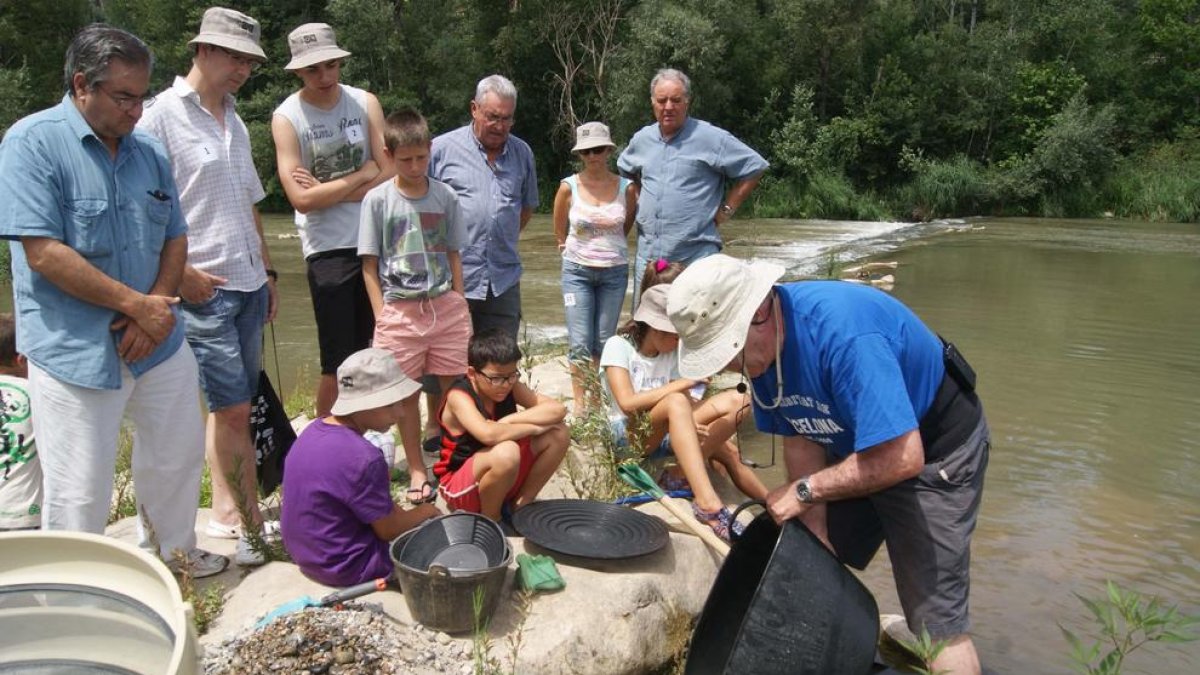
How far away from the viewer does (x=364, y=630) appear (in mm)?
2838

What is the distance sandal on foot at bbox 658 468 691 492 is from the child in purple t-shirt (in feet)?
4.92

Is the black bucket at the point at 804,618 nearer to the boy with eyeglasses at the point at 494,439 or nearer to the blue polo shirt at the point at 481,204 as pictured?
the boy with eyeglasses at the point at 494,439

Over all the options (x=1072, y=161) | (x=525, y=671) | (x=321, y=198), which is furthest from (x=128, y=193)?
(x=1072, y=161)

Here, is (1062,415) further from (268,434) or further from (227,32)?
(227,32)

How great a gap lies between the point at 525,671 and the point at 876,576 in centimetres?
200

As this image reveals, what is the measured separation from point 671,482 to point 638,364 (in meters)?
0.58

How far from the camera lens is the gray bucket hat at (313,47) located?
4.05 m

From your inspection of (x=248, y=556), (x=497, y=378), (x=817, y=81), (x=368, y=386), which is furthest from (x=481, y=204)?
(x=817, y=81)

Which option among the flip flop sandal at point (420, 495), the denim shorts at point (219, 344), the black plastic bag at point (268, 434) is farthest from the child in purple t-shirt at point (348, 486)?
the black plastic bag at point (268, 434)

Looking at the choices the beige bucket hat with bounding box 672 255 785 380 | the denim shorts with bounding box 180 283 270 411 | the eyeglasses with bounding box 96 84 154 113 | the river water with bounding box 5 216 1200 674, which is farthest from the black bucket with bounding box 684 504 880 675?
the eyeglasses with bounding box 96 84 154 113

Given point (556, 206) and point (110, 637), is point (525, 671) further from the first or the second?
point (556, 206)

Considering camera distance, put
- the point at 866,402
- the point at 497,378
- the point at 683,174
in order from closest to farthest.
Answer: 1. the point at 866,402
2. the point at 497,378
3. the point at 683,174

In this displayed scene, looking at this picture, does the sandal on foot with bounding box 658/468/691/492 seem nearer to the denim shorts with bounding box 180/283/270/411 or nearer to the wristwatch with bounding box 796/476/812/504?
the wristwatch with bounding box 796/476/812/504

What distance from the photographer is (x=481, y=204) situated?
477 centimetres
